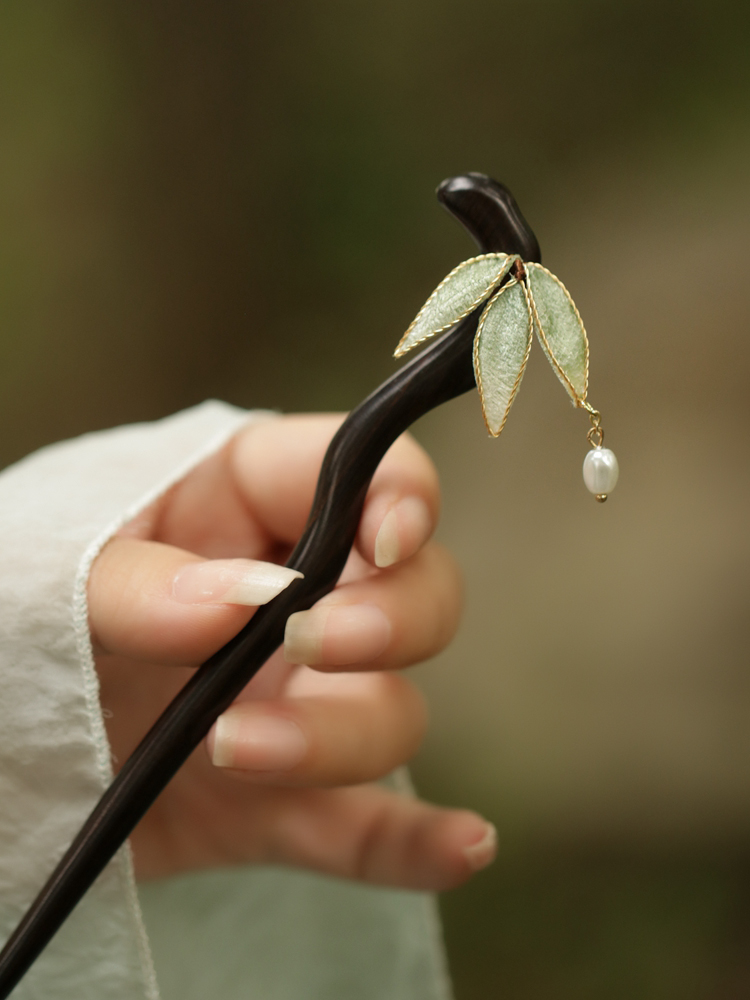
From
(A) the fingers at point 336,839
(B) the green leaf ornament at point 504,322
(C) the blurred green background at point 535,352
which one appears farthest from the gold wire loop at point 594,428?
(C) the blurred green background at point 535,352

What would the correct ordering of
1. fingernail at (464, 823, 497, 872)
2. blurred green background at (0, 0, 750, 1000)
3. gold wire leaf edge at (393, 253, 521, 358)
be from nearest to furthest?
1. gold wire leaf edge at (393, 253, 521, 358)
2. fingernail at (464, 823, 497, 872)
3. blurred green background at (0, 0, 750, 1000)

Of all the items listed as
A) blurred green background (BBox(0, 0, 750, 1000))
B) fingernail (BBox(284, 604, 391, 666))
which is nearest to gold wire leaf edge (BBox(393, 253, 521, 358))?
fingernail (BBox(284, 604, 391, 666))

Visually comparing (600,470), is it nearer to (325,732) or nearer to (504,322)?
(504,322)

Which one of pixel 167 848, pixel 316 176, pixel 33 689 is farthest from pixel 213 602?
pixel 316 176

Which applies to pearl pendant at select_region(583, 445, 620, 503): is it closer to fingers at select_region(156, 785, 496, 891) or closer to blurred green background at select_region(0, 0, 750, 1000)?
fingers at select_region(156, 785, 496, 891)

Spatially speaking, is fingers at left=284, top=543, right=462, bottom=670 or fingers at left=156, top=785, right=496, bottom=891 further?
fingers at left=156, top=785, right=496, bottom=891
